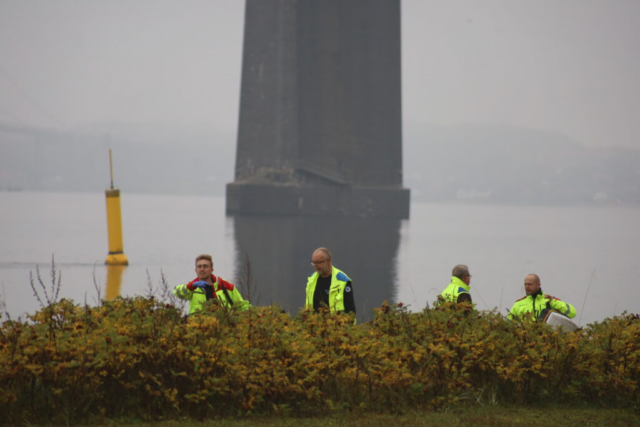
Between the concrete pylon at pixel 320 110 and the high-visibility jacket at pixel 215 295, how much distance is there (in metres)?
→ 52.1

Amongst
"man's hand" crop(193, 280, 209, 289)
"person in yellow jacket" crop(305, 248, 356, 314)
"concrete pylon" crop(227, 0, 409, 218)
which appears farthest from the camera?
"concrete pylon" crop(227, 0, 409, 218)

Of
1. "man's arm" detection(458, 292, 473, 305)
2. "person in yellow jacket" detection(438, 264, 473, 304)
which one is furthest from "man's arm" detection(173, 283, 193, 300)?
"man's arm" detection(458, 292, 473, 305)

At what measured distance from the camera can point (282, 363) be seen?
22.1ft

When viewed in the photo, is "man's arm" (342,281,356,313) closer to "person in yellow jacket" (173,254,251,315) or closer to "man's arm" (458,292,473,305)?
"person in yellow jacket" (173,254,251,315)

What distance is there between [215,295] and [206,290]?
9 cm

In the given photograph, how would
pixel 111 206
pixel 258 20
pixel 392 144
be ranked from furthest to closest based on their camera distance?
1. pixel 392 144
2. pixel 258 20
3. pixel 111 206

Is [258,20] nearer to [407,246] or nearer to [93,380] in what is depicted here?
[407,246]

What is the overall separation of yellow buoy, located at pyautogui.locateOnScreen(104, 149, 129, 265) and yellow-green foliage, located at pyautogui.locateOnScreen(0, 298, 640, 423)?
15918mm

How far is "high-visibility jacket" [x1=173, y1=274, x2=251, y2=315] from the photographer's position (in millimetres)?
7910

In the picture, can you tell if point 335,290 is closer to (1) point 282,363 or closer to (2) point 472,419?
(1) point 282,363

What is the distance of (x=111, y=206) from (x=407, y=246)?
828 inches

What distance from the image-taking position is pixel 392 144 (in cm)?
6531

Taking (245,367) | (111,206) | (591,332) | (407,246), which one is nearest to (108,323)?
(245,367)

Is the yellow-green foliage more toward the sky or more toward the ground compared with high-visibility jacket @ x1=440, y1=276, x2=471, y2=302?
more toward the ground
